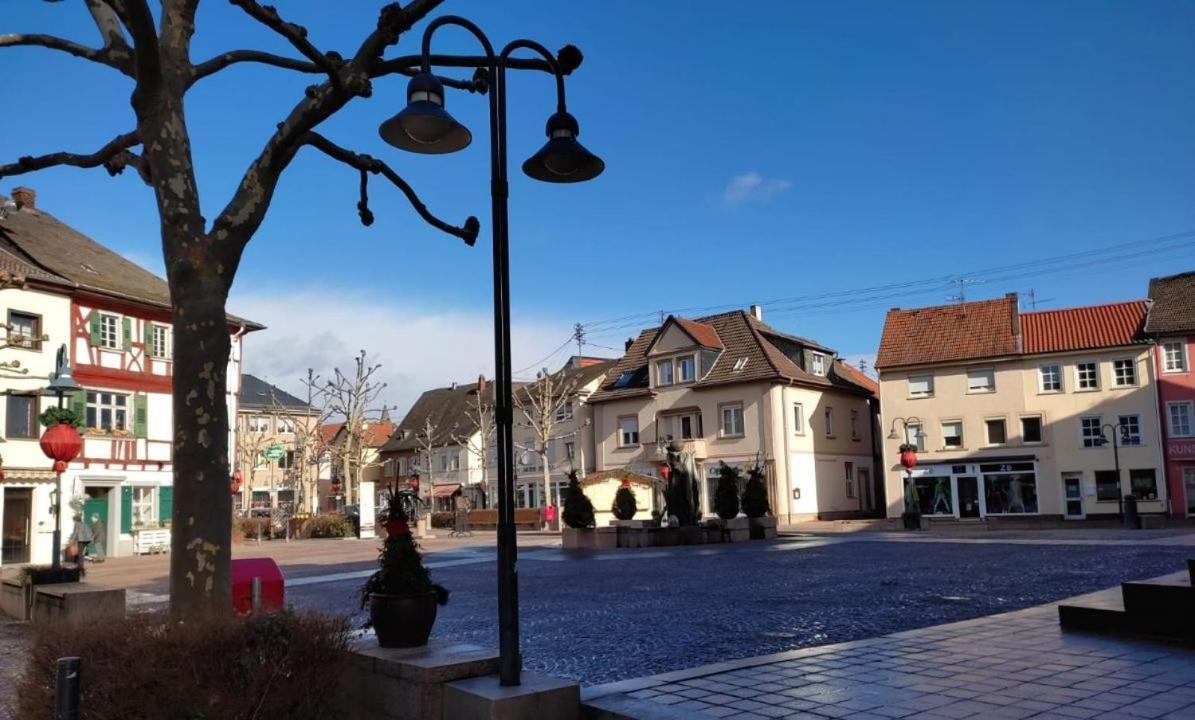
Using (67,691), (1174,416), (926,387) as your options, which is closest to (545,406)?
(926,387)

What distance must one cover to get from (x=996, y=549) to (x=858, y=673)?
15.3 m

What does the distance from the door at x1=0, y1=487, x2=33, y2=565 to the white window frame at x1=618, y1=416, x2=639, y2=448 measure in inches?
1133

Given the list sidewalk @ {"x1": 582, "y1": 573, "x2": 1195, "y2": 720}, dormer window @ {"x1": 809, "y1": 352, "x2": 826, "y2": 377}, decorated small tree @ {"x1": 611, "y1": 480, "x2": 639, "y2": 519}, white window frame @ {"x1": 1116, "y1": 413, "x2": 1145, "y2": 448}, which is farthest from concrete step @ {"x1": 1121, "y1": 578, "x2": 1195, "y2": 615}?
dormer window @ {"x1": 809, "y1": 352, "x2": 826, "y2": 377}

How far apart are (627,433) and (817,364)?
1098cm

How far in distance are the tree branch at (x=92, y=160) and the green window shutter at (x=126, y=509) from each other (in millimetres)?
29801

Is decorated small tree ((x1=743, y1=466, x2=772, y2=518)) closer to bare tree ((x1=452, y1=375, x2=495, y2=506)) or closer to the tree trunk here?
the tree trunk

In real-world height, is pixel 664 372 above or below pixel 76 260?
below

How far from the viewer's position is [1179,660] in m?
6.56

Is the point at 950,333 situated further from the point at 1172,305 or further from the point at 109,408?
the point at 109,408

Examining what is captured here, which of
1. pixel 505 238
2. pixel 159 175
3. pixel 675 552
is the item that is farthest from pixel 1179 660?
pixel 675 552

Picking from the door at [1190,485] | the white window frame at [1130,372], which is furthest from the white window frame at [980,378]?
the door at [1190,485]

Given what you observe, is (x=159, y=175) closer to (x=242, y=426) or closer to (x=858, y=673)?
(x=858, y=673)

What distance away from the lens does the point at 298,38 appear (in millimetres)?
5984

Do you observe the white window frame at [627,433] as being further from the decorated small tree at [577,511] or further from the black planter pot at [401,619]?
the black planter pot at [401,619]
